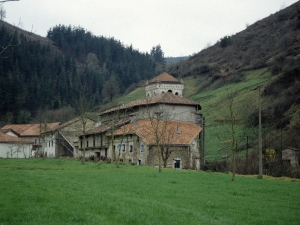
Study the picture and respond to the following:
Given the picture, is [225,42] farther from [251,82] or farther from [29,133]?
[29,133]

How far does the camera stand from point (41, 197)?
12.4m

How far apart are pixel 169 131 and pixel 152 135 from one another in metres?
3.82

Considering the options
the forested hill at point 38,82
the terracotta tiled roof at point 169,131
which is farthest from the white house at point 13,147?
the forested hill at point 38,82

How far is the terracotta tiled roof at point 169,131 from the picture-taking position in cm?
4597

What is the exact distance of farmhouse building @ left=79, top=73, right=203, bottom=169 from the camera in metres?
46.0

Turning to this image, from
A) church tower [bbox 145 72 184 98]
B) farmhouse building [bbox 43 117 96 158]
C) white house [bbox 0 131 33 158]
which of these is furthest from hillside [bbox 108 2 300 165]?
white house [bbox 0 131 33 158]

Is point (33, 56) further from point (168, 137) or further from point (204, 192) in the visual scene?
point (204, 192)

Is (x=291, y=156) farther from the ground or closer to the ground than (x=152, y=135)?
closer to the ground

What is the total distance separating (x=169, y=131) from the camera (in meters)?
44.0

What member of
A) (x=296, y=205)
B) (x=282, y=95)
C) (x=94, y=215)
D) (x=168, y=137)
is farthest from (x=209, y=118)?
(x=94, y=215)

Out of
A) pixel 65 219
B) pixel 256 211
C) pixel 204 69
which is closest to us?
pixel 65 219

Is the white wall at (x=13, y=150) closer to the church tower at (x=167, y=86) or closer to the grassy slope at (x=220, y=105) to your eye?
the church tower at (x=167, y=86)

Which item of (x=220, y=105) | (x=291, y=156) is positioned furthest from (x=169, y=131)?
(x=220, y=105)

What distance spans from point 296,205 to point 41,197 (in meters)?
9.44
